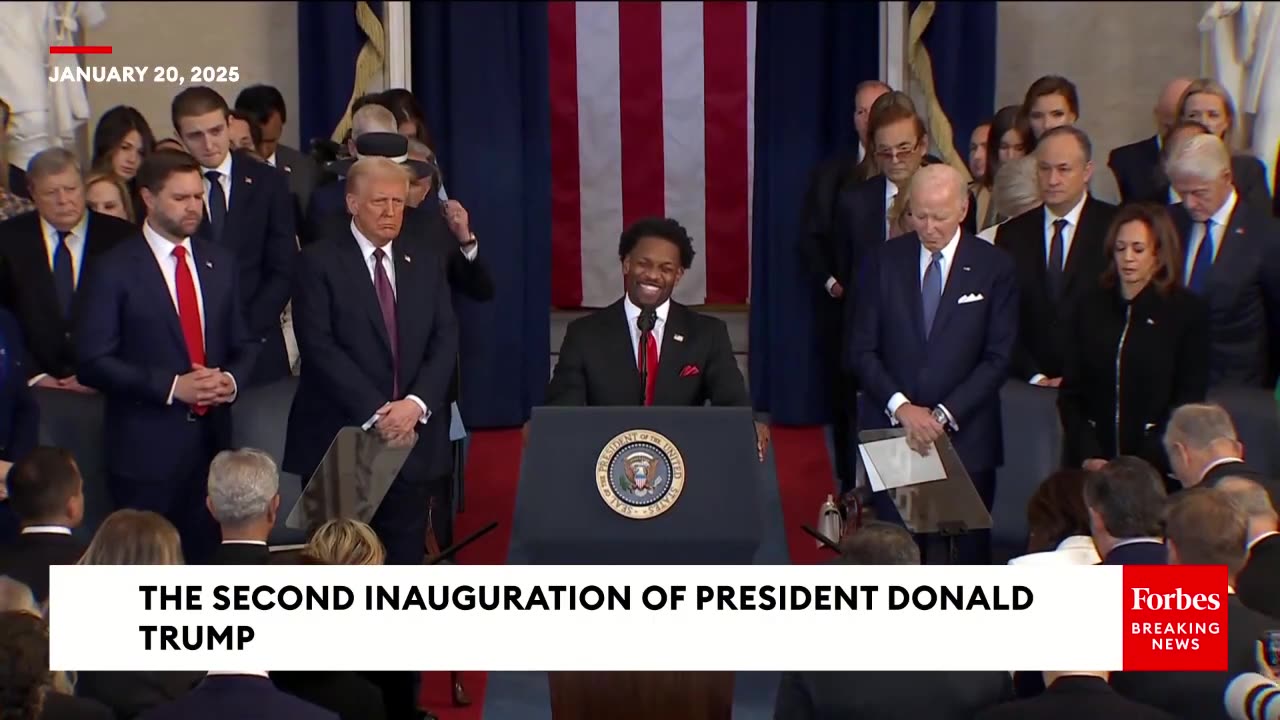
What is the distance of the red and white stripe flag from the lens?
8.64m

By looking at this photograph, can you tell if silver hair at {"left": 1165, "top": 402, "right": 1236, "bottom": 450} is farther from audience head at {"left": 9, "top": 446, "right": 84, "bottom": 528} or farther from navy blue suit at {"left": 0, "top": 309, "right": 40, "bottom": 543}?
navy blue suit at {"left": 0, "top": 309, "right": 40, "bottom": 543}

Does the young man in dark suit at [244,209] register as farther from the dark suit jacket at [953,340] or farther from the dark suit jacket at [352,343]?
the dark suit jacket at [953,340]

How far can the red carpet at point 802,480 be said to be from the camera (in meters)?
6.50

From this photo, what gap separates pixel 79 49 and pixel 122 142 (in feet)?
4.57

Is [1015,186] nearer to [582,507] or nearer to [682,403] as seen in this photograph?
[682,403]

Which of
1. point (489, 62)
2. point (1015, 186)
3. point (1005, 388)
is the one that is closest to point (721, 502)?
point (1005, 388)

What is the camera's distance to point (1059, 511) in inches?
162

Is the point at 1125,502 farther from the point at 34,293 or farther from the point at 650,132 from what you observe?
the point at 650,132

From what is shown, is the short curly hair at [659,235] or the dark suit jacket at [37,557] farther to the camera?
the short curly hair at [659,235]

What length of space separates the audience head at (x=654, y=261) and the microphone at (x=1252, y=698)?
189 centimetres

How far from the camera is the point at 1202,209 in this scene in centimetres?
557

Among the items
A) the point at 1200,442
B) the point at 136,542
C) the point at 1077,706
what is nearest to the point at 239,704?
the point at 136,542

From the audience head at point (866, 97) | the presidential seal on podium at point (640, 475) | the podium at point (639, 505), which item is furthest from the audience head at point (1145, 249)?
the presidential seal on podium at point (640, 475)

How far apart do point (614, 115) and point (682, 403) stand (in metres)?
4.02
